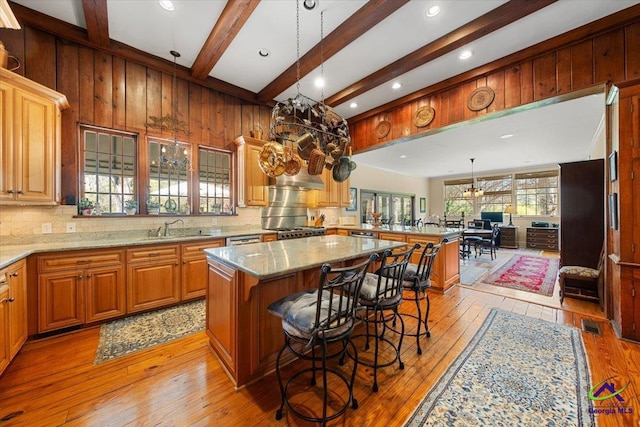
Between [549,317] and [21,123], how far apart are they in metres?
5.88

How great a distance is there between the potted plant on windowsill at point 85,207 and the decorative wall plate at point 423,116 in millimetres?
4529

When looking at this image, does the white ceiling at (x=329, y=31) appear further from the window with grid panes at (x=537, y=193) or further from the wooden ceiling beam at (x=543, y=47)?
the window with grid panes at (x=537, y=193)

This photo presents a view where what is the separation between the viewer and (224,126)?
4.08 metres

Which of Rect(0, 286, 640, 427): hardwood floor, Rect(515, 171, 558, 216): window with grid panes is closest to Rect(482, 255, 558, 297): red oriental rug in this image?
Rect(0, 286, 640, 427): hardwood floor

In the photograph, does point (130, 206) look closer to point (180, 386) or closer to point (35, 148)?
point (35, 148)

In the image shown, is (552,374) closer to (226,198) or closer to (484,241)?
(226,198)

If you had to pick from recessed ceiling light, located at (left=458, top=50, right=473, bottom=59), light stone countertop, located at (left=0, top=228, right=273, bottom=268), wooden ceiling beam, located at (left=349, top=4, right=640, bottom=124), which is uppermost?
recessed ceiling light, located at (left=458, top=50, right=473, bottom=59)

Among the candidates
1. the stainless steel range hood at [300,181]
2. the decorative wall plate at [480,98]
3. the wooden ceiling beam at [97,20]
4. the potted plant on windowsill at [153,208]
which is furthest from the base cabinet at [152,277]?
the decorative wall plate at [480,98]

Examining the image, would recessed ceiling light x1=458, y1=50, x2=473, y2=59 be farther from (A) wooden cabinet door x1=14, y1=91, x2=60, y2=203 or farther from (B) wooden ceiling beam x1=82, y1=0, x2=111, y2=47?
(A) wooden cabinet door x1=14, y1=91, x2=60, y2=203

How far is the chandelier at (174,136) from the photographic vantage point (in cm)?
333

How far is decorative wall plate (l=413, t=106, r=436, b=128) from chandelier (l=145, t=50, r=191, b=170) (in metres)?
3.43

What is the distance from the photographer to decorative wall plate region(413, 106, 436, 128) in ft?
11.8

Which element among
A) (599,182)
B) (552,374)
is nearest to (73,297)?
(552,374)

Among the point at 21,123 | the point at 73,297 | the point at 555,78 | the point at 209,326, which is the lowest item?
the point at 209,326
